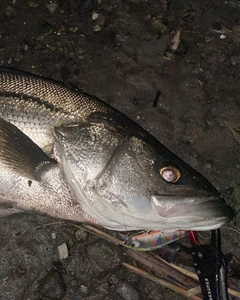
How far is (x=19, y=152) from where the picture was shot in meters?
2.51

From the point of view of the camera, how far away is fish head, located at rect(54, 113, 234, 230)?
246 cm

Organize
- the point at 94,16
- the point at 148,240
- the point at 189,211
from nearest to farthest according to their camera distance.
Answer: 1. the point at 189,211
2. the point at 148,240
3. the point at 94,16

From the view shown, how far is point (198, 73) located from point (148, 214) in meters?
1.71

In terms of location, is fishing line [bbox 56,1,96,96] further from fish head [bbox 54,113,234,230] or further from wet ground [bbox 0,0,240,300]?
fish head [bbox 54,113,234,230]

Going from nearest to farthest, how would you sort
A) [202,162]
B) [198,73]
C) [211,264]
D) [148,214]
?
1. [148,214]
2. [211,264]
3. [202,162]
4. [198,73]

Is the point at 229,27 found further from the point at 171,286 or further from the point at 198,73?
the point at 171,286

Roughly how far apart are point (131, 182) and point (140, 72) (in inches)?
57.0

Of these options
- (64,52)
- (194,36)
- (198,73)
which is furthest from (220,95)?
(64,52)

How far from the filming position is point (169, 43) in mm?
3727

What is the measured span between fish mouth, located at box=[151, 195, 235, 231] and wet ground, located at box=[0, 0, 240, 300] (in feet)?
2.64

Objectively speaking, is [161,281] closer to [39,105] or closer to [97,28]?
[39,105]

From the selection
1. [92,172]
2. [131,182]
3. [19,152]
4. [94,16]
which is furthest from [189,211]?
[94,16]

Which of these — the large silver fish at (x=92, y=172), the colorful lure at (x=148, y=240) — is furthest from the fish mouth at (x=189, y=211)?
the colorful lure at (x=148, y=240)

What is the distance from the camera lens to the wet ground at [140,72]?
3104 millimetres
